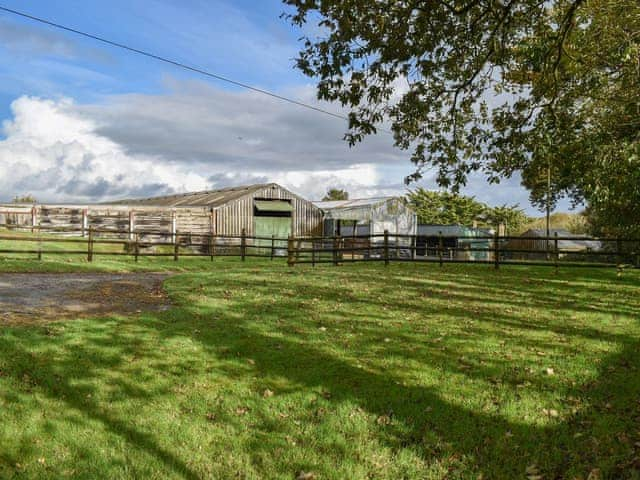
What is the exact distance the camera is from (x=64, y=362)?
7.60 m

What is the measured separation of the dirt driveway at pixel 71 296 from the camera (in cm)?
1037

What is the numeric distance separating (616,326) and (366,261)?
15.4 m

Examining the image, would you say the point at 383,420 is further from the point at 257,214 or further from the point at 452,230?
the point at 452,230

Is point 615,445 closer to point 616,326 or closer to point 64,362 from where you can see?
point 616,326

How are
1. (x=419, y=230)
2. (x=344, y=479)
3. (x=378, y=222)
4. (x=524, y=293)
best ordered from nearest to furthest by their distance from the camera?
(x=344, y=479)
(x=524, y=293)
(x=378, y=222)
(x=419, y=230)

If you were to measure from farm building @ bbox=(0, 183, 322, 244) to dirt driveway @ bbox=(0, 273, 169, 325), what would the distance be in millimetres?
17688

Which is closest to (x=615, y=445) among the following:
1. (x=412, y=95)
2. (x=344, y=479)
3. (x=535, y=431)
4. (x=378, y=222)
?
(x=535, y=431)

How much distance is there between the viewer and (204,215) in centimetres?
3744

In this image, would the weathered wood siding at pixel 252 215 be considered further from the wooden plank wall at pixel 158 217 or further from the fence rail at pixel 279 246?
the fence rail at pixel 279 246

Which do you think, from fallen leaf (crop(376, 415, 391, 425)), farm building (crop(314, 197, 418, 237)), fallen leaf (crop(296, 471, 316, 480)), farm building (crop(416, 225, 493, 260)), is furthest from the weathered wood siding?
fallen leaf (crop(296, 471, 316, 480))

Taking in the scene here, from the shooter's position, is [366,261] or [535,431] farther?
[366,261]

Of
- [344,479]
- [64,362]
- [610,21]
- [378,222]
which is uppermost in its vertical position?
[610,21]

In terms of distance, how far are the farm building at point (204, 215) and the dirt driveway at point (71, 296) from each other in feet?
58.0

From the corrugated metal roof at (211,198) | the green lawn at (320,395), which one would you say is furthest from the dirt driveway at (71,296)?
the corrugated metal roof at (211,198)
